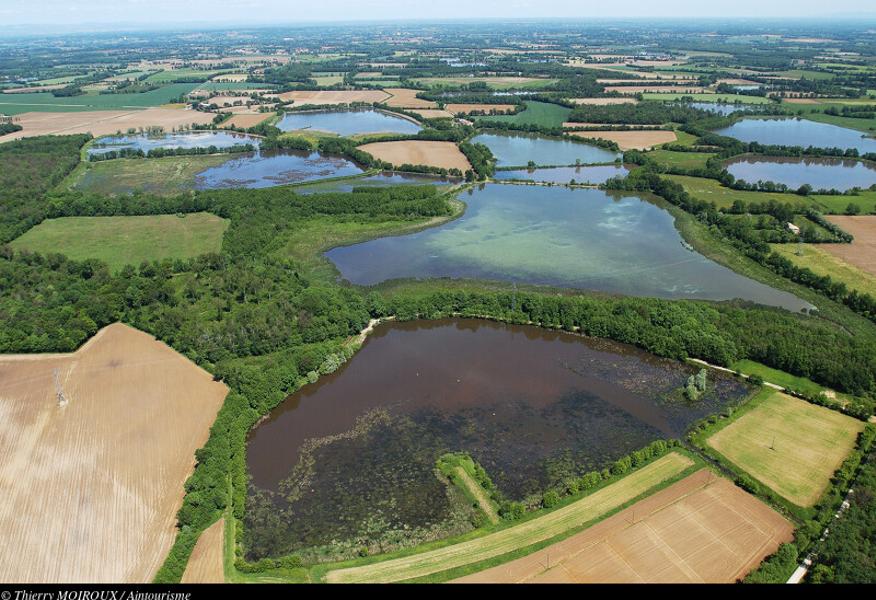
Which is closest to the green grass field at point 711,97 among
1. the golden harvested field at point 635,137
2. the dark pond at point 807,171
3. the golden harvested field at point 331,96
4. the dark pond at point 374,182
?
the golden harvested field at point 635,137

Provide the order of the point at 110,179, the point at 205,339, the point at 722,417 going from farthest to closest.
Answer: the point at 110,179
the point at 205,339
the point at 722,417

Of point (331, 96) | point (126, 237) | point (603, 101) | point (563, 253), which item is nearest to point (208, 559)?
point (563, 253)

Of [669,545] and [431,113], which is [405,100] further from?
[669,545]

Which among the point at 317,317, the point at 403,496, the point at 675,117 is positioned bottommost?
the point at 403,496

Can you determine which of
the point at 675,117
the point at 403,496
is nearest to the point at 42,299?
the point at 403,496

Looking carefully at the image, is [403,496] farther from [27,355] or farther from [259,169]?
[259,169]

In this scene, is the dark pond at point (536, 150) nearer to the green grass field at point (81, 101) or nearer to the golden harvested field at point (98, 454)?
the golden harvested field at point (98, 454)

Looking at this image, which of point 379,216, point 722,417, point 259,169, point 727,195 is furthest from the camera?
point 259,169
